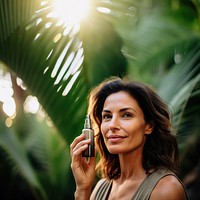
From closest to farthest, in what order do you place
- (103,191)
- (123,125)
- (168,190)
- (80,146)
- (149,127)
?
(168,190), (123,125), (149,127), (80,146), (103,191)

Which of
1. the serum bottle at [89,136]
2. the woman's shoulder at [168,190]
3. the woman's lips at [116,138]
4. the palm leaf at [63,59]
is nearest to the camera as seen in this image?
the woman's shoulder at [168,190]

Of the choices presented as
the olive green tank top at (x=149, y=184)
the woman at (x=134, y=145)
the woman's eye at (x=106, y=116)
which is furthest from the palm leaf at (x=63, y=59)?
the olive green tank top at (x=149, y=184)

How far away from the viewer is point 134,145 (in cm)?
296

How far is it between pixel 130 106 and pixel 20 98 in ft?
19.8

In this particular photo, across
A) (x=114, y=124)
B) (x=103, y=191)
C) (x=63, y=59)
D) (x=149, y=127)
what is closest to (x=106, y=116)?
(x=114, y=124)

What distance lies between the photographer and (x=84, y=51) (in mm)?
4266

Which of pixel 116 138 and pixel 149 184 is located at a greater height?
pixel 116 138

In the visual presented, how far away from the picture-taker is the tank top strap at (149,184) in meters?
2.85

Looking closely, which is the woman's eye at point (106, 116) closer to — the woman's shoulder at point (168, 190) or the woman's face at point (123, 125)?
→ the woman's face at point (123, 125)

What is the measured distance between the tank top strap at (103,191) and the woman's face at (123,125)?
0.36 m

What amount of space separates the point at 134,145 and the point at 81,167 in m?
0.39

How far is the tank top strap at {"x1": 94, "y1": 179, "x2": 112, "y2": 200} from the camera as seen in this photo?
3225 mm

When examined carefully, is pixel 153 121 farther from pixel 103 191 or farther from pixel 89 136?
pixel 103 191

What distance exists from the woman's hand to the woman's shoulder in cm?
49
